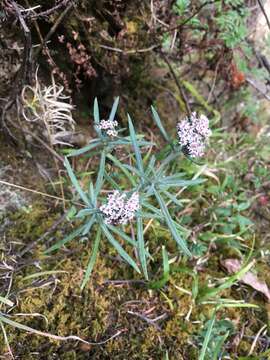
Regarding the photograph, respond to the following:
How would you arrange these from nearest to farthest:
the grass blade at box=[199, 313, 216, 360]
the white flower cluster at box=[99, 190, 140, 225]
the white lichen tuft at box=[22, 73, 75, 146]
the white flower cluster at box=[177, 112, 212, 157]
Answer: the white flower cluster at box=[99, 190, 140, 225]
the white flower cluster at box=[177, 112, 212, 157]
the grass blade at box=[199, 313, 216, 360]
the white lichen tuft at box=[22, 73, 75, 146]

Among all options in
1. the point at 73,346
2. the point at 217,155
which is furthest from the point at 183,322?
the point at 217,155

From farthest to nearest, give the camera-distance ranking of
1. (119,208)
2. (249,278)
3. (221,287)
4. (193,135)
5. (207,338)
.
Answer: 1. (249,278)
2. (221,287)
3. (207,338)
4. (193,135)
5. (119,208)

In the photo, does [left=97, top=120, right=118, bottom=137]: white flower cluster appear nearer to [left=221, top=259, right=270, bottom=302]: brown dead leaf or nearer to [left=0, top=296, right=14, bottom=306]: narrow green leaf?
[left=0, top=296, right=14, bottom=306]: narrow green leaf

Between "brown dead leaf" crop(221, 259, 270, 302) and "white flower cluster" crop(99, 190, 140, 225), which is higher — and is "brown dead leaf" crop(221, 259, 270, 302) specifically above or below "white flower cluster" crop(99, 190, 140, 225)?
below

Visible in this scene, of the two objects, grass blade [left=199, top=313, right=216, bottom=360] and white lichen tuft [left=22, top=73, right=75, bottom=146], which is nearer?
grass blade [left=199, top=313, right=216, bottom=360]

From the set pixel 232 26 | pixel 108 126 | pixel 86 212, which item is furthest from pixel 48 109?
pixel 232 26

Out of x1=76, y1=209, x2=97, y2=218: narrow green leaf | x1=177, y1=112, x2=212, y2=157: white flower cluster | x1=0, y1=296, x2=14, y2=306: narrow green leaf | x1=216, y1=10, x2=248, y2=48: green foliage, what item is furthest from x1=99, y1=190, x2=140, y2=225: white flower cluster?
x1=216, y1=10, x2=248, y2=48: green foliage

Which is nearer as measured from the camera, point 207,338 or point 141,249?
point 141,249

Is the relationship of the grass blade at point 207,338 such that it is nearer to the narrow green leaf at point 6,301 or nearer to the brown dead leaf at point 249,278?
the brown dead leaf at point 249,278

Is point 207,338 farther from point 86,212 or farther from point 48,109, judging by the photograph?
point 48,109

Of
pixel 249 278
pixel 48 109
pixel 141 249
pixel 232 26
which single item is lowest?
pixel 249 278
